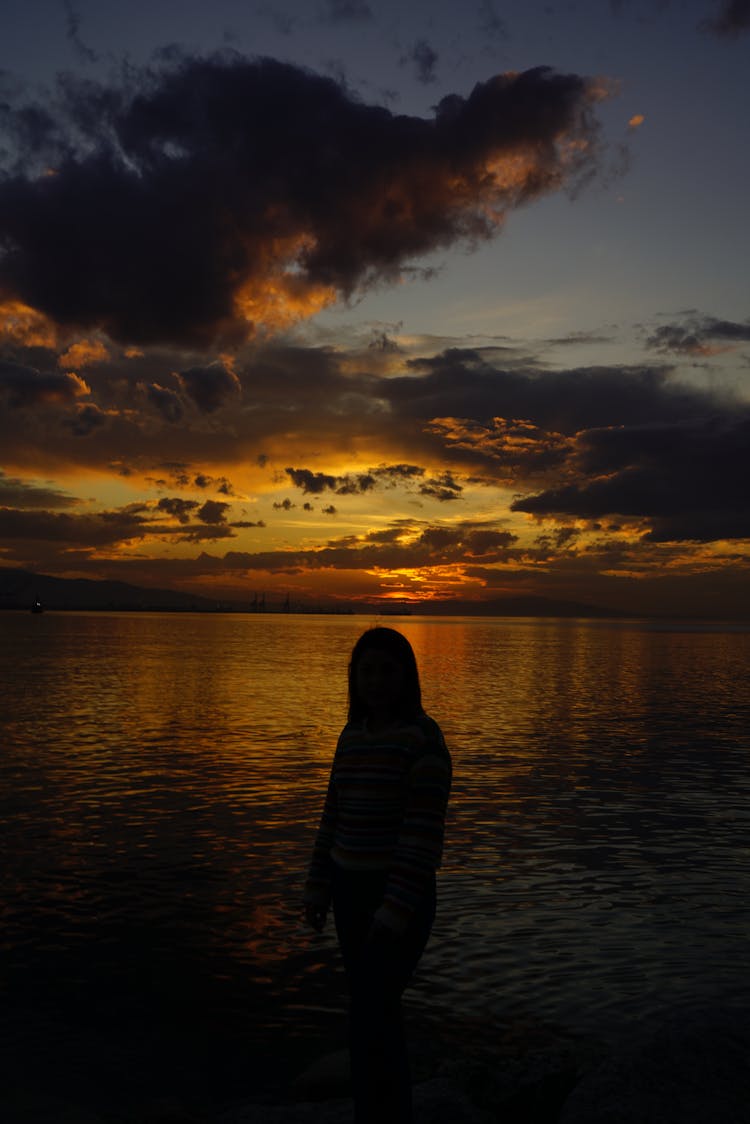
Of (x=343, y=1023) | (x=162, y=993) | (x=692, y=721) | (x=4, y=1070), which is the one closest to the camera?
(x=4, y=1070)

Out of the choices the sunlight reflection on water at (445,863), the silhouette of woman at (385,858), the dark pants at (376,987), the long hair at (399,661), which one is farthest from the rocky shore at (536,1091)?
the long hair at (399,661)

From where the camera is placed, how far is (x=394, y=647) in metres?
6.89

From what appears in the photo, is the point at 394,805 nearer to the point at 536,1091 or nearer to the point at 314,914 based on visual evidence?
the point at 314,914

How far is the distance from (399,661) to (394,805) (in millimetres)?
1029

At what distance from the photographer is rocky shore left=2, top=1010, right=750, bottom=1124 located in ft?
26.4

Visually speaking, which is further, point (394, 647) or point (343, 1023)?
point (343, 1023)

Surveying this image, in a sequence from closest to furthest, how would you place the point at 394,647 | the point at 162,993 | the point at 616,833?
the point at 394,647 < the point at 162,993 < the point at 616,833

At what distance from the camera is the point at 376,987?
6.33 metres

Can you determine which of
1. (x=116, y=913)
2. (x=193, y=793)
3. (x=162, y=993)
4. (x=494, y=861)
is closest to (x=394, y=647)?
(x=162, y=993)

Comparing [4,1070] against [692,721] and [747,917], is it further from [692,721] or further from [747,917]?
[692,721]

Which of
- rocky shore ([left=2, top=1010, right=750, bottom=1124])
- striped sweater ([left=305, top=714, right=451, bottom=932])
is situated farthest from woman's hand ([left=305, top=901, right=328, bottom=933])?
rocky shore ([left=2, top=1010, right=750, bottom=1124])

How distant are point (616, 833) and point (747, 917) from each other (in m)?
6.25

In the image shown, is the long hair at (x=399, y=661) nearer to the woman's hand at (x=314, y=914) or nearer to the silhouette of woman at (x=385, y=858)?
the silhouette of woman at (x=385, y=858)

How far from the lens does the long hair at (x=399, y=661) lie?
6746 mm
